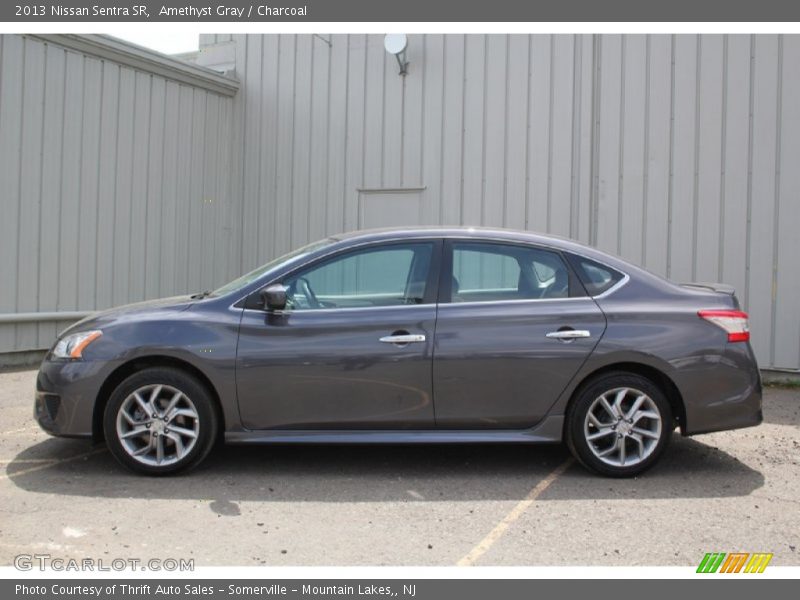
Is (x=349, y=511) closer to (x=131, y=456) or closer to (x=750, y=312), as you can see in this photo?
(x=131, y=456)

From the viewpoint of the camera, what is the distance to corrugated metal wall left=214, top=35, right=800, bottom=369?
8.69 m

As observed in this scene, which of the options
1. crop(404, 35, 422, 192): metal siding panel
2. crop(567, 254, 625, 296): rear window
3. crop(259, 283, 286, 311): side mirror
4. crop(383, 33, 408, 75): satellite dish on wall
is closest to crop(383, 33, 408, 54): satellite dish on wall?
crop(383, 33, 408, 75): satellite dish on wall

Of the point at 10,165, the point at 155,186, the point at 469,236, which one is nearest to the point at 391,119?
the point at 155,186

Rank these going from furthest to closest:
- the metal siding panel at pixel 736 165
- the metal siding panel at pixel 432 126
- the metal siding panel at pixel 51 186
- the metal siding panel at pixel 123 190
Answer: the metal siding panel at pixel 432 126 < the metal siding panel at pixel 123 190 < the metal siding panel at pixel 51 186 < the metal siding panel at pixel 736 165

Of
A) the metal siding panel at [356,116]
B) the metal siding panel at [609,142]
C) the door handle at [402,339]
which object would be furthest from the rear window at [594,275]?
the metal siding panel at [356,116]

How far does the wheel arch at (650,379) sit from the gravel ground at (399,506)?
1.59ft

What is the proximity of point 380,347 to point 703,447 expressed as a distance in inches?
110

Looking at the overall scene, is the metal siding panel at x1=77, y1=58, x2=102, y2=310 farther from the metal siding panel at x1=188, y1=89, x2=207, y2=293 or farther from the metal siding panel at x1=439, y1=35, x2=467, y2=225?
the metal siding panel at x1=439, y1=35, x2=467, y2=225

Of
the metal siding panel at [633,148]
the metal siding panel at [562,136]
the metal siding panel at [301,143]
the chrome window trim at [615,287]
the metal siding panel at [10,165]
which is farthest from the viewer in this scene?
the metal siding panel at [301,143]

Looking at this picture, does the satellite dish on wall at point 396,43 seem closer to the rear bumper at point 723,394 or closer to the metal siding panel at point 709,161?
the metal siding panel at point 709,161

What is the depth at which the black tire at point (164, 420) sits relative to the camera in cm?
488

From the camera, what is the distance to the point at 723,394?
4988 mm

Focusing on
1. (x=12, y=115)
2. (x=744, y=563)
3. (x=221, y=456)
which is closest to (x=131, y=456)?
(x=221, y=456)

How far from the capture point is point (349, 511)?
14.6 ft
